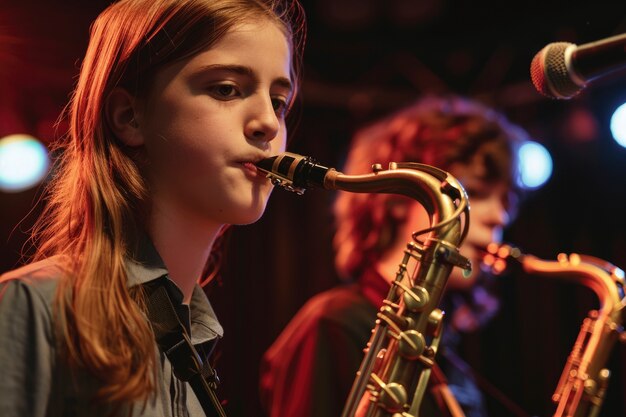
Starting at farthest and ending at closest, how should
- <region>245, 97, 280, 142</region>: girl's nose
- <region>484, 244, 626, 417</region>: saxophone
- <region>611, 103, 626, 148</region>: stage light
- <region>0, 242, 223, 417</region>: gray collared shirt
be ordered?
<region>611, 103, 626, 148</region>: stage light, <region>484, 244, 626, 417</region>: saxophone, <region>245, 97, 280, 142</region>: girl's nose, <region>0, 242, 223, 417</region>: gray collared shirt

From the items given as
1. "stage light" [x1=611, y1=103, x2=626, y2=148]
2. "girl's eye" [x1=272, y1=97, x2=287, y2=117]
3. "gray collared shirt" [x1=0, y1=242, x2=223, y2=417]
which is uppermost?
"stage light" [x1=611, y1=103, x2=626, y2=148]

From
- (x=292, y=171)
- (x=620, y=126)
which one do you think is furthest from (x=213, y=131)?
(x=620, y=126)

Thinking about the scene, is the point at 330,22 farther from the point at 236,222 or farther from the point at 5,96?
the point at 236,222

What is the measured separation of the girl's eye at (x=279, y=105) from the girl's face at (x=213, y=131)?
92 millimetres

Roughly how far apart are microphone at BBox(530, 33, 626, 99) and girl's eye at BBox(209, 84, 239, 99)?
2.26 ft

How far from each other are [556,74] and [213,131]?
76 centimetres

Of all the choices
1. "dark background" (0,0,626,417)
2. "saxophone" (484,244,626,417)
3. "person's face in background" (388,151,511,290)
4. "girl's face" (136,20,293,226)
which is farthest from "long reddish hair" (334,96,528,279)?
"dark background" (0,0,626,417)

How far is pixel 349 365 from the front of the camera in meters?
2.54

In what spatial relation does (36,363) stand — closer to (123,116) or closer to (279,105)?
(123,116)

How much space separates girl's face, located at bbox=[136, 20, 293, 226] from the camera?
1.69m

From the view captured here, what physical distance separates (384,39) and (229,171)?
4.15 metres

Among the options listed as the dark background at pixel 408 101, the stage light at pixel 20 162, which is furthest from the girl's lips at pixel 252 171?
the dark background at pixel 408 101

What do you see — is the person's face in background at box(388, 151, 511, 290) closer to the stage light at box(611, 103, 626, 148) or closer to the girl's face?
the stage light at box(611, 103, 626, 148)

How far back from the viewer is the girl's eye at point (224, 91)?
1.73 meters
